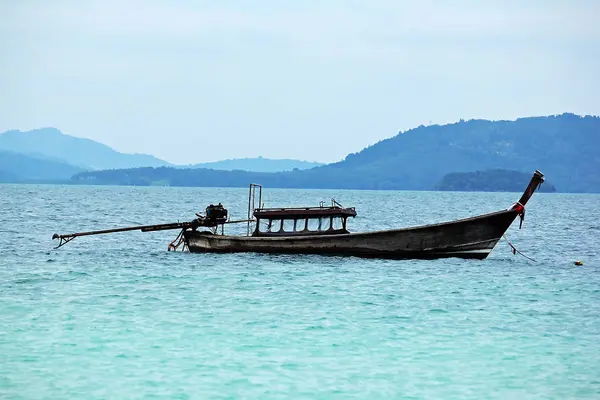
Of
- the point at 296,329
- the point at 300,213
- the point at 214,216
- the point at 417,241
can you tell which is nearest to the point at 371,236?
the point at 417,241

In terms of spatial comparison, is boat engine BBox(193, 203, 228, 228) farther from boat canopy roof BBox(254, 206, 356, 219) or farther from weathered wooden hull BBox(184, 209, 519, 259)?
boat canopy roof BBox(254, 206, 356, 219)

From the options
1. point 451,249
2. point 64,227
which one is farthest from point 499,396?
point 64,227

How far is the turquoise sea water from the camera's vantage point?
1934cm

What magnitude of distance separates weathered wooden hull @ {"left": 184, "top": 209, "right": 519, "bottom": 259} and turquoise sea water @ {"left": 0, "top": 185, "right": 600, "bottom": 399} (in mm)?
600

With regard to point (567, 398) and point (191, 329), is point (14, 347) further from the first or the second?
point (567, 398)

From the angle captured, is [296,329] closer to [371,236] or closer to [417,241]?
[371,236]

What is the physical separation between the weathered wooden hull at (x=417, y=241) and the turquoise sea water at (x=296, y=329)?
60 cm

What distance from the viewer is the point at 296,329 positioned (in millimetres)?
25219

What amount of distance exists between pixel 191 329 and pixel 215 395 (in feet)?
21.3

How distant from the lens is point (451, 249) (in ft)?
131

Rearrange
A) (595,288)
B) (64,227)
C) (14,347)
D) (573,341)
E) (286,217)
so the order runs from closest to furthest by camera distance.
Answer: (14,347) → (573,341) → (595,288) → (286,217) → (64,227)

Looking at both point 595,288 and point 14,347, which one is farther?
point 595,288

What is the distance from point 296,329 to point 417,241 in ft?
51.5

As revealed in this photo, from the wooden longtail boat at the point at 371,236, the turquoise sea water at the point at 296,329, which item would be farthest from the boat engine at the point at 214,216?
the turquoise sea water at the point at 296,329
